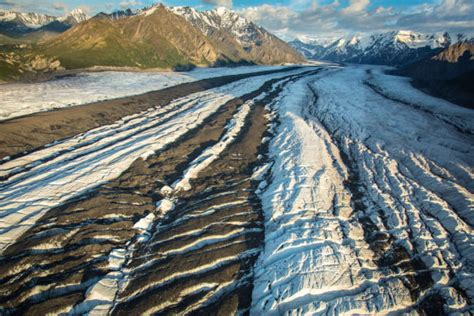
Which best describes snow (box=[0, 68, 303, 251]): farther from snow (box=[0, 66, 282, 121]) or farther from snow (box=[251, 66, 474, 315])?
snow (box=[0, 66, 282, 121])

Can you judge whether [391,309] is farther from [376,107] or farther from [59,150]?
[376,107]

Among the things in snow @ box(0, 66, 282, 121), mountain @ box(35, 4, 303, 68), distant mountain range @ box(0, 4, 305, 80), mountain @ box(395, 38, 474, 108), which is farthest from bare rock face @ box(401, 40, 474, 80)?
mountain @ box(35, 4, 303, 68)

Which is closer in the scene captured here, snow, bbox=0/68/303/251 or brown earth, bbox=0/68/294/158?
snow, bbox=0/68/303/251

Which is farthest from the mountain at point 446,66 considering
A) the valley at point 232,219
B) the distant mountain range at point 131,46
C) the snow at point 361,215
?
the distant mountain range at point 131,46

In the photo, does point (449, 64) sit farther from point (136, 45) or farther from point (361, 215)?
point (136, 45)

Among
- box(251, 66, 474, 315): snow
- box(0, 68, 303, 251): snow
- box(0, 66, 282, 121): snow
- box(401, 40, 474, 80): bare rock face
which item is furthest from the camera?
box(401, 40, 474, 80): bare rock face

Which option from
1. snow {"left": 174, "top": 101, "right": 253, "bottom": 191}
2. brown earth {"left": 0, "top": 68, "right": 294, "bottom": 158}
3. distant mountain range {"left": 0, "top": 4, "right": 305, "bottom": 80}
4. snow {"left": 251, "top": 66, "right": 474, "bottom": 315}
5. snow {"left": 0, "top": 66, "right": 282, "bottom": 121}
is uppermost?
distant mountain range {"left": 0, "top": 4, "right": 305, "bottom": 80}

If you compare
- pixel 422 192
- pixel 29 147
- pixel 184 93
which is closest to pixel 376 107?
pixel 422 192

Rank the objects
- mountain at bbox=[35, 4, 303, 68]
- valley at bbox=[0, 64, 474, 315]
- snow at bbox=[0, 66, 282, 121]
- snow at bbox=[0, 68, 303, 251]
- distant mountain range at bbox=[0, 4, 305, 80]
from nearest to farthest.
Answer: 1. valley at bbox=[0, 64, 474, 315]
2. snow at bbox=[0, 68, 303, 251]
3. snow at bbox=[0, 66, 282, 121]
4. distant mountain range at bbox=[0, 4, 305, 80]
5. mountain at bbox=[35, 4, 303, 68]
